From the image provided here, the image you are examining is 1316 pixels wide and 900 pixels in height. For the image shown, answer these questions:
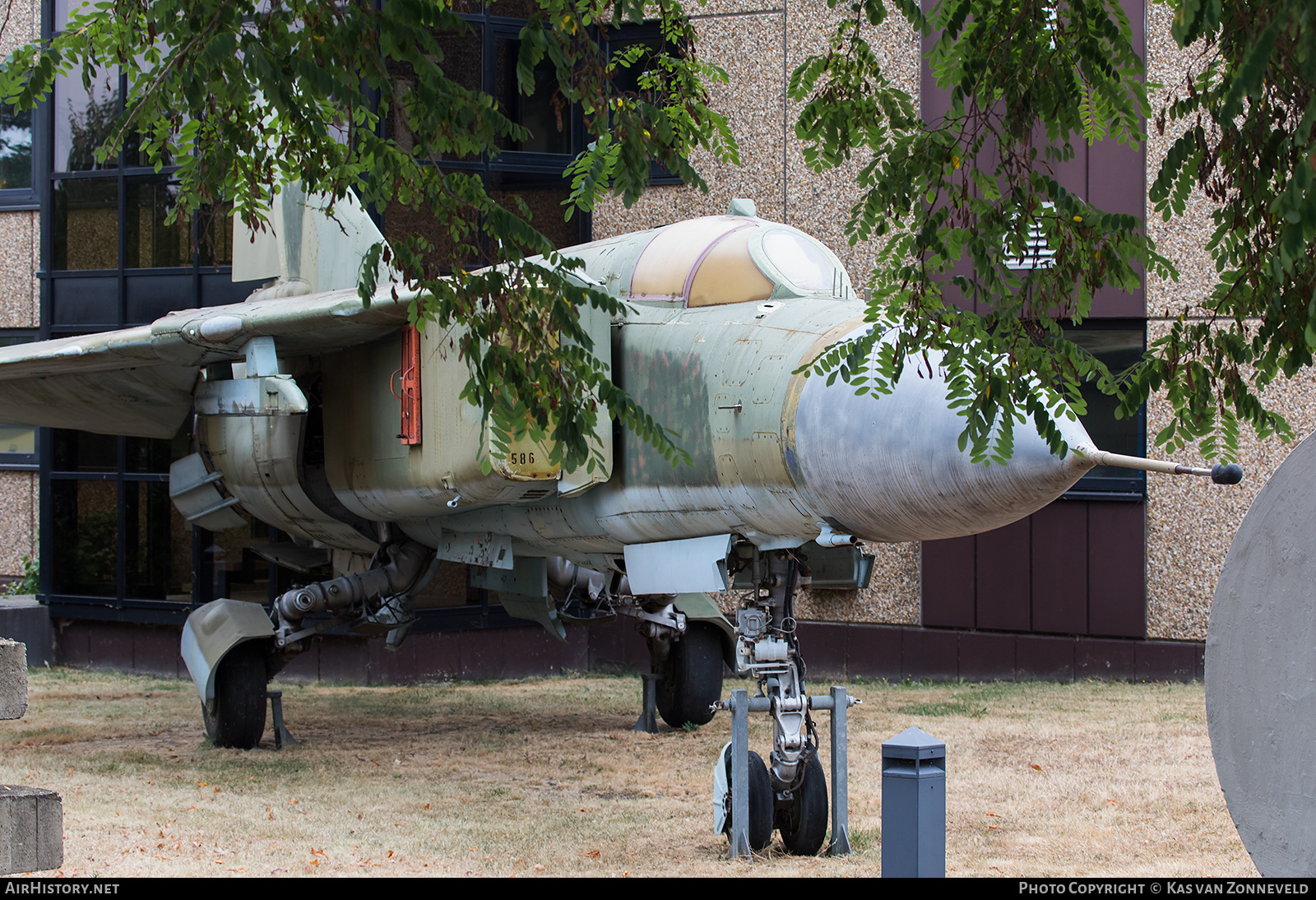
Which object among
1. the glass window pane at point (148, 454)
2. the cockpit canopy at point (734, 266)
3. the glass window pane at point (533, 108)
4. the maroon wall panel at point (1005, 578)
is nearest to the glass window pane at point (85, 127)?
the glass window pane at point (148, 454)

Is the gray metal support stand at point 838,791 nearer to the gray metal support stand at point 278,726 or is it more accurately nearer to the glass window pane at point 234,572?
Result: the gray metal support stand at point 278,726

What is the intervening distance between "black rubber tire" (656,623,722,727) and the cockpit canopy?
391 cm

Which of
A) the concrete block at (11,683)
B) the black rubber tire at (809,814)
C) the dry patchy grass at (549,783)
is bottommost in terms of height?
the dry patchy grass at (549,783)

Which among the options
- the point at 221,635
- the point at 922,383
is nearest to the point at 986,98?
the point at 922,383

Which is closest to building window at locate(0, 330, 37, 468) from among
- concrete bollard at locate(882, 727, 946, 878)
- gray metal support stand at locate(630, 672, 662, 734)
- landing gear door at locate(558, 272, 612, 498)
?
gray metal support stand at locate(630, 672, 662, 734)

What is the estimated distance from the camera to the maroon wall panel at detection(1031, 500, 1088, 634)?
40.5 feet

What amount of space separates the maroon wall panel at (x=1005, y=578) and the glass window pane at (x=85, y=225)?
9337 millimetres

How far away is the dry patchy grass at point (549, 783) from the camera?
6.26m

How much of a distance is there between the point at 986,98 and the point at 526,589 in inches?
219

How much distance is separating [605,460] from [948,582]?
687cm

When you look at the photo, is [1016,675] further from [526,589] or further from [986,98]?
[986,98]

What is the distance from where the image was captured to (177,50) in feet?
14.5

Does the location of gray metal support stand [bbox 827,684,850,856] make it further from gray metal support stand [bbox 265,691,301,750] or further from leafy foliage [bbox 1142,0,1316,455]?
gray metal support stand [bbox 265,691,301,750]

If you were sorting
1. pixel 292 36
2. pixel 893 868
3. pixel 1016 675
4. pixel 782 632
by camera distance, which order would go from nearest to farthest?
pixel 292 36, pixel 893 868, pixel 782 632, pixel 1016 675
